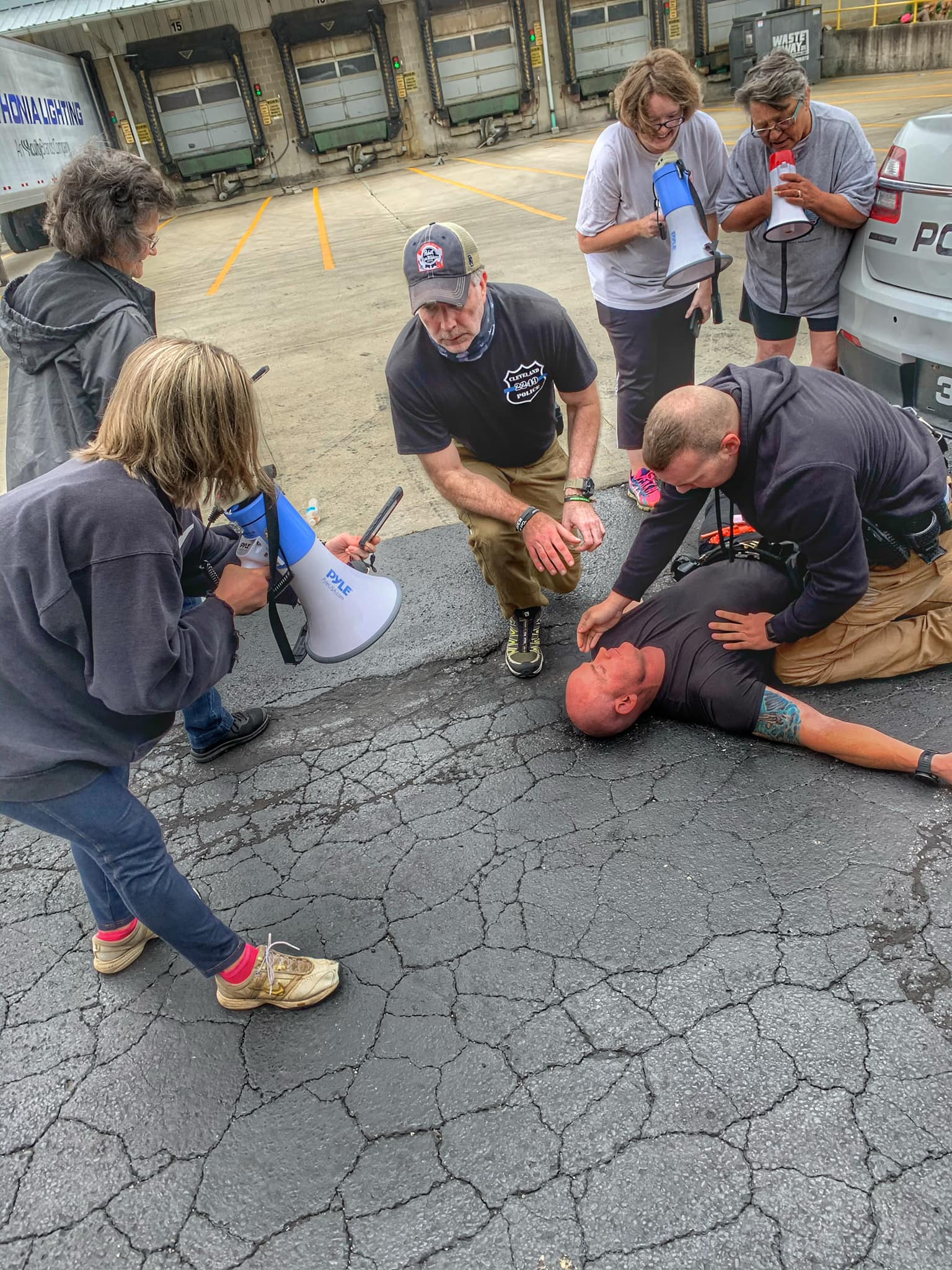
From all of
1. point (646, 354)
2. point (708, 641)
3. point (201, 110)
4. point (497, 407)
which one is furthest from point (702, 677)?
point (201, 110)

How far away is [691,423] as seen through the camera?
2428mm

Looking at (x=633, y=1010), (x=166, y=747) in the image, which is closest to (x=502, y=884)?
(x=633, y=1010)

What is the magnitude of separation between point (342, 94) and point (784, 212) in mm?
23101

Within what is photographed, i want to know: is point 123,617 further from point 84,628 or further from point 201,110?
point 201,110

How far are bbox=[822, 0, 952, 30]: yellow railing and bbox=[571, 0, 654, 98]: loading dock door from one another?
9.78 feet

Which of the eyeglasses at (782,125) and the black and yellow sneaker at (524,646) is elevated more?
the eyeglasses at (782,125)

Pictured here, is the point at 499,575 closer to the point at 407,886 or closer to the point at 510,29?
the point at 407,886

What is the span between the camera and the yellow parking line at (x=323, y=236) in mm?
11605

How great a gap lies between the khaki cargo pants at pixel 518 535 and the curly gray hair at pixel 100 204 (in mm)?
1422

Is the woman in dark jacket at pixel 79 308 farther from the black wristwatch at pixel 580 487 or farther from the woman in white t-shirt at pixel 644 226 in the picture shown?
the woman in white t-shirt at pixel 644 226

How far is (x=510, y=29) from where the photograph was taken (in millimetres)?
22078

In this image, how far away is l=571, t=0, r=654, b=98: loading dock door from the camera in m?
22.0

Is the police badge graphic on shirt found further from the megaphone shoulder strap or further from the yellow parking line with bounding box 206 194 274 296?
the yellow parking line with bounding box 206 194 274 296

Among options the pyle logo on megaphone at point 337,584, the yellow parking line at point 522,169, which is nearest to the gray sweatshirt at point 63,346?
the pyle logo on megaphone at point 337,584
